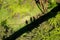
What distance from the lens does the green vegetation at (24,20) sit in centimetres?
411

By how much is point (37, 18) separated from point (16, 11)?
0.57 metres

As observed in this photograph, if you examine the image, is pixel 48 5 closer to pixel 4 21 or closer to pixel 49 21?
pixel 49 21

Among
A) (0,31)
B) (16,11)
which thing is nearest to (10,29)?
(0,31)

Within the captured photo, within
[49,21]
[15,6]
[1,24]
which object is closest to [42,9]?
[49,21]

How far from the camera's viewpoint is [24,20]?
443 cm

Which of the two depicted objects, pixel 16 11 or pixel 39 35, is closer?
pixel 39 35

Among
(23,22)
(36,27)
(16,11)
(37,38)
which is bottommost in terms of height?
(37,38)

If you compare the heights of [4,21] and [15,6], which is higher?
[15,6]

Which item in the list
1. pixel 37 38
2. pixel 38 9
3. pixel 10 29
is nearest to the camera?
pixel 37 38

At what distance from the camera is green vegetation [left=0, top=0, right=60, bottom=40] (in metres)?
4.11

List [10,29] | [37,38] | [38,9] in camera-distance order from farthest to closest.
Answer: [38,9], [10,29], [37,38]

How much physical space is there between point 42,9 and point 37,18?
0.93 ft

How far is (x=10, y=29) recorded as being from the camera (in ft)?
14.1

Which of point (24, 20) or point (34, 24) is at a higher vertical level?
point (24, 20)
